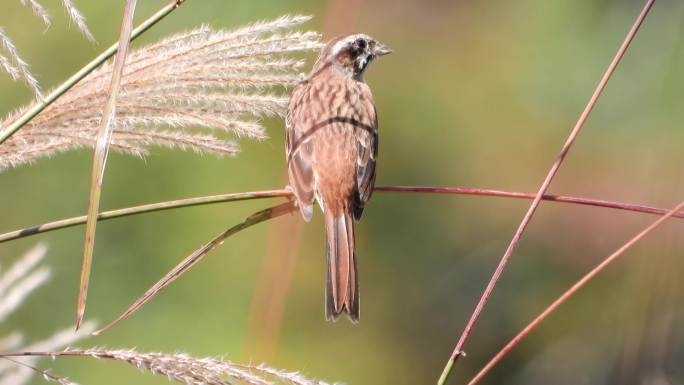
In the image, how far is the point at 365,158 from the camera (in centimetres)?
345

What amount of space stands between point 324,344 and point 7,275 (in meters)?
5.09

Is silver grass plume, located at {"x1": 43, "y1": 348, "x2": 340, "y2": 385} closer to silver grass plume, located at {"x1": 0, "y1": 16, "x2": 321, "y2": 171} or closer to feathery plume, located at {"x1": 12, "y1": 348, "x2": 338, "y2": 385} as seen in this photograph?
feathery plume, located at {"x1": 12, "y1": 348, "x2": 338, "y2": 385}

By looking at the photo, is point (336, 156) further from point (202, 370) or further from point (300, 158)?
point (202, 370)

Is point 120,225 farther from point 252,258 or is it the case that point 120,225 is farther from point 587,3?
point 587,3

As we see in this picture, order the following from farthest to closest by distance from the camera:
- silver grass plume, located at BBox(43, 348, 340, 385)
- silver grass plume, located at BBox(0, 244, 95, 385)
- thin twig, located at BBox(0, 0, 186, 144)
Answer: silver grass plume, located at BBox(0, 244, 95, 385)
thin twig, located at BBox(0, 0, 186, 144)
silver grass plume, located at BBox(43, 348, 340, 385)

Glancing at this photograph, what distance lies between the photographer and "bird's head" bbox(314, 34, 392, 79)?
13.4 feet

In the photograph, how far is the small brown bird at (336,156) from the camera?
2.96m

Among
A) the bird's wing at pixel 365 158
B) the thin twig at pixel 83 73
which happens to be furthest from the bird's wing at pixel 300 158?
the thin twig at pixel 83 73

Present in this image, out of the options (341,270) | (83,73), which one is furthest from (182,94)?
(341,270)

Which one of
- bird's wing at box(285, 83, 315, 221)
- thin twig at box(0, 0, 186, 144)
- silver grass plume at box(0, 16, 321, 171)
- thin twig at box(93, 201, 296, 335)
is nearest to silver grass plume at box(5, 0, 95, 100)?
thin twig at box(0, 0, 186, 144)

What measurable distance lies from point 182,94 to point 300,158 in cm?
141

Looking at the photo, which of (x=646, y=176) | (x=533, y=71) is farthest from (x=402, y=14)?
(x=646, y=176)

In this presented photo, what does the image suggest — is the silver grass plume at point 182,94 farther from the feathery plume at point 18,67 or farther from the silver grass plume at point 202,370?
the silver grass plume at point 202,370

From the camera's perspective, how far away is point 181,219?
6.74 metres
